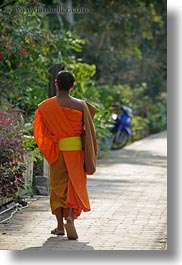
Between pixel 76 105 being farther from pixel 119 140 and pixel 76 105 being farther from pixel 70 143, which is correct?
pixel 119 140

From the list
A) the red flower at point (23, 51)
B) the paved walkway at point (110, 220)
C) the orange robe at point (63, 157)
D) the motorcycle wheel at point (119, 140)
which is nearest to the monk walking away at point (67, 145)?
the orange robe at point (63, 157)

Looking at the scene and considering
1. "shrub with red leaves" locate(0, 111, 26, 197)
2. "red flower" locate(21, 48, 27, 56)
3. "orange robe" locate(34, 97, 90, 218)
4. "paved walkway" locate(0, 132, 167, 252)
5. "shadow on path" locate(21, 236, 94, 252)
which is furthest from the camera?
"red flower" locate(21, 48, 27, 56)

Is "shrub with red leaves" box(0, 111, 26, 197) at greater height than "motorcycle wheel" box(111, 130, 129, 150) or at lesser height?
greater

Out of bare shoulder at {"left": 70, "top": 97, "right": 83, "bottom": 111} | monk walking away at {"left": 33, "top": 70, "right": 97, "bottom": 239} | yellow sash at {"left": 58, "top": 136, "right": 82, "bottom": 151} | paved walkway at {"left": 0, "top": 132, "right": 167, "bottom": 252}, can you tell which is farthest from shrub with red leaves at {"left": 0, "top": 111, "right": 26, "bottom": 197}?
bare shoulder at {"left": 70, "top": 97, "right": 83, "bottom": 111}

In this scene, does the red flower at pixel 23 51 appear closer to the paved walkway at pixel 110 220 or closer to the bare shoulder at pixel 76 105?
the paved walkway at pixel 110 220

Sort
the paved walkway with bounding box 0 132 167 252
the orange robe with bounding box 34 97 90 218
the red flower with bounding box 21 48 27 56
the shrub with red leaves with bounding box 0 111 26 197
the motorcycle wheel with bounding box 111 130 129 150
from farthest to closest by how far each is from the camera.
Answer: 1. the motorcycle wheel with bounding box 111 130 129 150
2. the red flower with bounding box 21 48 27 56
3. the shrub with red leaves with bounding box 0 111 26 197
4. the orange robe with bounding box 34 97 90 218
5. the paved walkway with bounding box 0 132 167 252

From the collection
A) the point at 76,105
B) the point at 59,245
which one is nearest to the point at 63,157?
the point at 76,105

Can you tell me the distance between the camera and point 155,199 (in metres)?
11.0

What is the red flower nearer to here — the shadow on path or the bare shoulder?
the bare shoulder

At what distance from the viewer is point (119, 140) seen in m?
19.7

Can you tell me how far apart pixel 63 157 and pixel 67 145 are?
4.9 inches

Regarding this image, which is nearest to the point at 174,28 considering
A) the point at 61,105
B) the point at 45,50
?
the point at 61,105

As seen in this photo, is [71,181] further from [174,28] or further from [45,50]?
[45,50]

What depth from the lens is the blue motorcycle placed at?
19594 millimetres
